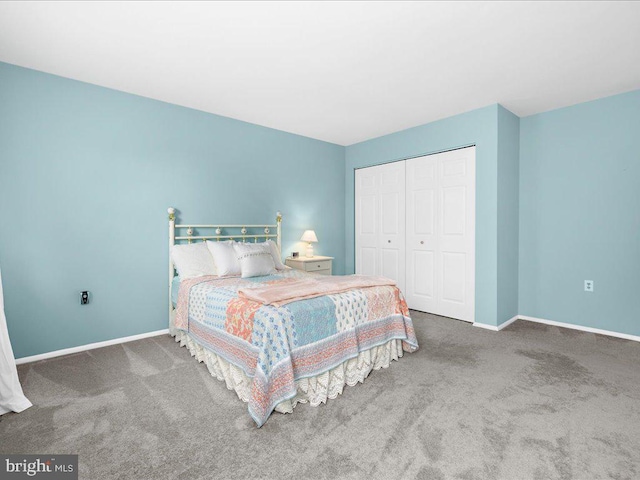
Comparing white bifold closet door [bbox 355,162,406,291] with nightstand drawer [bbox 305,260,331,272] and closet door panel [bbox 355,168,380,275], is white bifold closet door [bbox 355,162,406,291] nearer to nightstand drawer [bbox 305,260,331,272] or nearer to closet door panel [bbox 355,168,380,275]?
closet door panel [bbox 355,168,380,275]

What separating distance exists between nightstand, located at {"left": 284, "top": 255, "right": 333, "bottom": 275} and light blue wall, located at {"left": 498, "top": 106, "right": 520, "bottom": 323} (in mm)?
2209

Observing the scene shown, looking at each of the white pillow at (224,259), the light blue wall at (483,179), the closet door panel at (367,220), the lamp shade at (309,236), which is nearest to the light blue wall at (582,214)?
the light blue wall at (483,179)

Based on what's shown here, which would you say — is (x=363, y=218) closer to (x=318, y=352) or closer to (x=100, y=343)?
(x=318, y=352)

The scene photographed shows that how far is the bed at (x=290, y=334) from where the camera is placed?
202 centimetres

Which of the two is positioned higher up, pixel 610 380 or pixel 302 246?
pixel 302 246

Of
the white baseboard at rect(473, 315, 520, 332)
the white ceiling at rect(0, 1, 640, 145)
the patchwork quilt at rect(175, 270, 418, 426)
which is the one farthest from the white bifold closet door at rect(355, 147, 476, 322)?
the patchwork quilt at rect(175, 270, 418, 426)

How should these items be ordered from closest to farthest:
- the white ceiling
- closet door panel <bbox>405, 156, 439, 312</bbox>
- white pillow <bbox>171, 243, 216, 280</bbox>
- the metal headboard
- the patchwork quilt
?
the patchwork quilt < the white ceiling < white pillow <bbox>171, 243, 216, 280</bbox> < the metal headboard < closet door panel <bbox>405, 156, 439, 312</bbox>

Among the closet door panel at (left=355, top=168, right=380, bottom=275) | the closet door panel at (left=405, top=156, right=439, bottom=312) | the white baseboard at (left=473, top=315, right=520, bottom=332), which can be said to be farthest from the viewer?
the closet door panel at (left=355, top=168, right=380, bottom=275)

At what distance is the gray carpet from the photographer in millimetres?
1605

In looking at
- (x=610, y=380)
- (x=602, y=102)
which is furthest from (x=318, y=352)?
(x=602, y=102)

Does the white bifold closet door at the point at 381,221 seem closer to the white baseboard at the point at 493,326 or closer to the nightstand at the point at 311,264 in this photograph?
the nightstand at the point at 311,264

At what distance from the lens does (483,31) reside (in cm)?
235

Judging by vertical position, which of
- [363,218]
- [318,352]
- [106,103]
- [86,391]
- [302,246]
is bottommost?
[86,391]

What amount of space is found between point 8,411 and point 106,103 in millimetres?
2681
